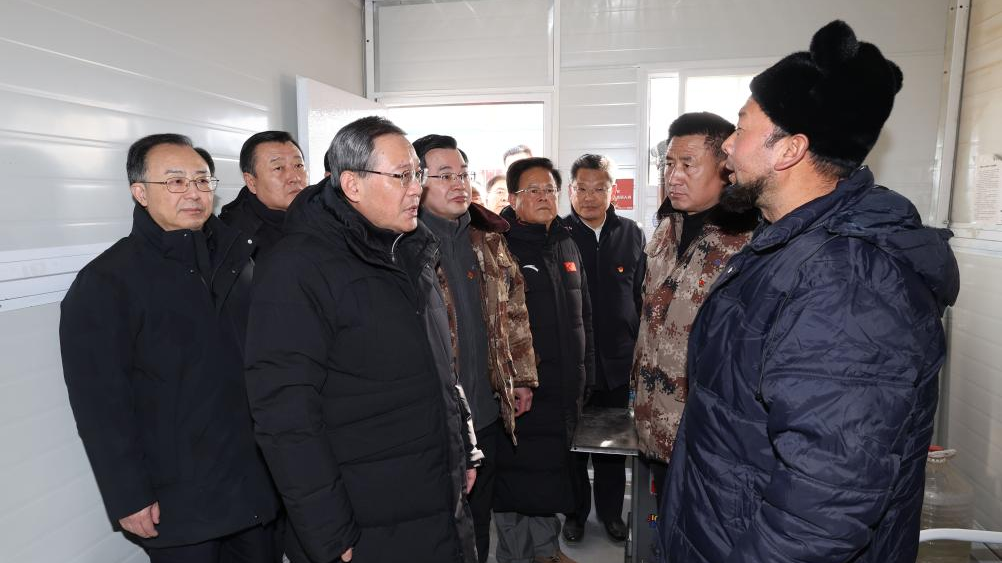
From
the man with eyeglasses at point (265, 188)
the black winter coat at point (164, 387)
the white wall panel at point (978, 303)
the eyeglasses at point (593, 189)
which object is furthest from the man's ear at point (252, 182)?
the white wall panel at point (978, 303)

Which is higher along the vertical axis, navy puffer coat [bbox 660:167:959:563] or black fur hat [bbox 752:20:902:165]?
black fur hat [bbox 752:20:902:165]

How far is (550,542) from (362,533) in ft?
5.09

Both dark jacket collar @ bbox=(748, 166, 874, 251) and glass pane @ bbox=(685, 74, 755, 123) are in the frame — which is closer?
dark jacket collar @ bbox=(748, 166, 874, 251)

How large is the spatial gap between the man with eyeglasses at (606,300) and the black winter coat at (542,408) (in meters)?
0.49

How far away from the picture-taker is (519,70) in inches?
170

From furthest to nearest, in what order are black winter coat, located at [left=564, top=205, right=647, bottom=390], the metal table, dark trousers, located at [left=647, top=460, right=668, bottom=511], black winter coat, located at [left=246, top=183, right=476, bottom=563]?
black winter coat, located at [left=564, top=205, right=647, bottom=390] < the metal table < dark trousers, located at [left=647, top=460, right=668, bottom=511] < black winter coat, located at [left=246, top=183, right=476, bottom=563]

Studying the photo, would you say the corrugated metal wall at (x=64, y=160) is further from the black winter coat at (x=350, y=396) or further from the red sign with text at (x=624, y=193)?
the red sign with text at (x=624, y=193)

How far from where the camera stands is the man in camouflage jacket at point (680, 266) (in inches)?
71.8

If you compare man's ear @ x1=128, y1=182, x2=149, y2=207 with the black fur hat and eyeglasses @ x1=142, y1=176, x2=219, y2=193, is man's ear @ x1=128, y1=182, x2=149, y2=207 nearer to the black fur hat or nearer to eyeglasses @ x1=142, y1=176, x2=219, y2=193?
eyeglasses @ x1=142, y1=176, x2=219, y2=193

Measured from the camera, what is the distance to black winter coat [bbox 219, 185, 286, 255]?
8.41ft

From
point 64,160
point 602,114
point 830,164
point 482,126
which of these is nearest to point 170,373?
point 64,160

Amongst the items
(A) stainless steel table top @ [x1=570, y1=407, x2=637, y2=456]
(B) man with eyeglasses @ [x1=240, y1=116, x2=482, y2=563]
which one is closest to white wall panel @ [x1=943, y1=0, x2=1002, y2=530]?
(A) stainless steel table top @ [x1=570, y1=407, x2=637, y2=456]

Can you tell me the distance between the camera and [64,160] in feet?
6.39

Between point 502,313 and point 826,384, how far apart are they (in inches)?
61.1
